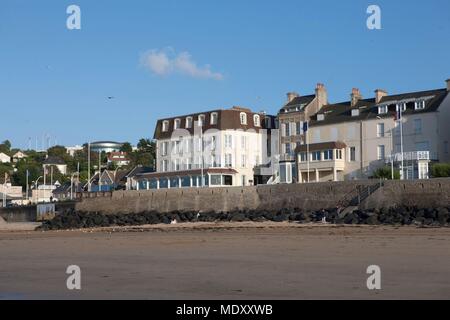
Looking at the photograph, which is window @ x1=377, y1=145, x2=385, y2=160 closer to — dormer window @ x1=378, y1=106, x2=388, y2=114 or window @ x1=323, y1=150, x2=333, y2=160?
dormer window @ x1=378, y1=106, x2=388, y2=114

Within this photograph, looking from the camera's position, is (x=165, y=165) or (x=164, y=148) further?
(x=164, y=148)

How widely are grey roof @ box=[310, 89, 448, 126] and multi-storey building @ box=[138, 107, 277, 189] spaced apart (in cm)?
1056

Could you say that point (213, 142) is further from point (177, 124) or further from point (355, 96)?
point (355, 96)

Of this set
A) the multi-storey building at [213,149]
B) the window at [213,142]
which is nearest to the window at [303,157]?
the multi-storey building at [213,149]

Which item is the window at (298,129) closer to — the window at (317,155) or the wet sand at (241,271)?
the window at (317,155)

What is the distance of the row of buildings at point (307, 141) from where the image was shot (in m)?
56.1

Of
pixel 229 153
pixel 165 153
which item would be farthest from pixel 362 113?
pixel 165 153

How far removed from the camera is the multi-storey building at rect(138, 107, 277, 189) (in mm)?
71062

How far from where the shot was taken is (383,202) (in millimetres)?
41719

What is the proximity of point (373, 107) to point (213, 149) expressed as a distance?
20338 millimetres

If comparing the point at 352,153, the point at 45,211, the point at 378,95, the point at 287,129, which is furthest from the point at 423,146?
the point at 45,211

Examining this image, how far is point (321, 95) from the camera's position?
226 feet
